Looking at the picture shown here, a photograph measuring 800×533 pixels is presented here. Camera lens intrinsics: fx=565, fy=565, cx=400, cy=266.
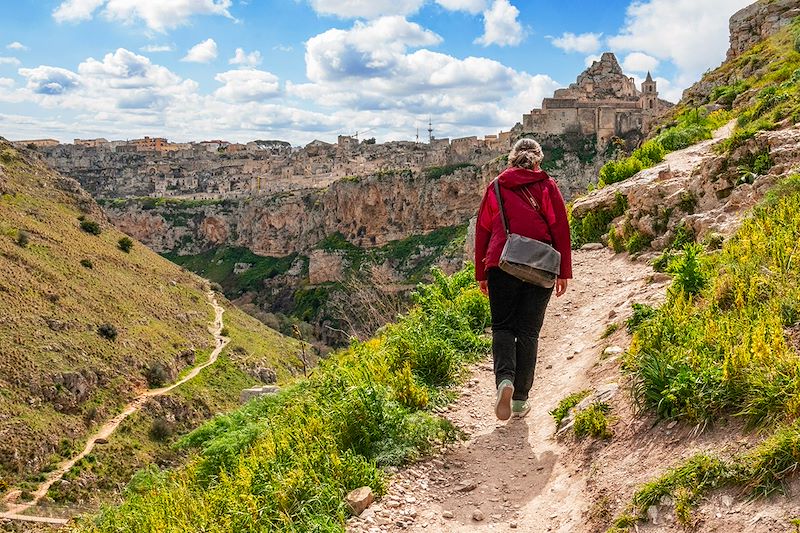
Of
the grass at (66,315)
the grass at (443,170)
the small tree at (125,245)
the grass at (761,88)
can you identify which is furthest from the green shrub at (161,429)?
the grass at (443,170)

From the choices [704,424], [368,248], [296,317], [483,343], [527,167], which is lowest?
[296,317]

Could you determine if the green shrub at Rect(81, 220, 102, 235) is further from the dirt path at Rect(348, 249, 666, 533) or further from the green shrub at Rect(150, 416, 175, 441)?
the dirt path at Rect(348, 249, 666, 533)

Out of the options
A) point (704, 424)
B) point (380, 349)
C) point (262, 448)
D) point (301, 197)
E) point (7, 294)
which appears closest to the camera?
point (704, 424)

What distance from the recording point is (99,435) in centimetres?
2817

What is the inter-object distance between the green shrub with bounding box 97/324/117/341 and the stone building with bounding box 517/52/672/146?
1573 inches

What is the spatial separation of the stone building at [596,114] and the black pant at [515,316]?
48.4 metres

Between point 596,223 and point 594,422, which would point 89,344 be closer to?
point 596,223

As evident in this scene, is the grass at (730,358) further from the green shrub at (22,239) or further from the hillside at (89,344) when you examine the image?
the green shrub at (22,239)

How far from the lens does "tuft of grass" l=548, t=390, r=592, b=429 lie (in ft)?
12.9

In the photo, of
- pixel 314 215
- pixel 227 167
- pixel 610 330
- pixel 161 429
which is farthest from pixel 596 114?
pixel 227 167

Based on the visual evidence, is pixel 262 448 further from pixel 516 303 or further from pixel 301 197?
pixel 301 197

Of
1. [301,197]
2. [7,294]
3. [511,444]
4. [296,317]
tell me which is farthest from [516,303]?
[301,197]

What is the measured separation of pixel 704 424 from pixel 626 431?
1.65ft

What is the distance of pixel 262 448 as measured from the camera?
444 centimetres
